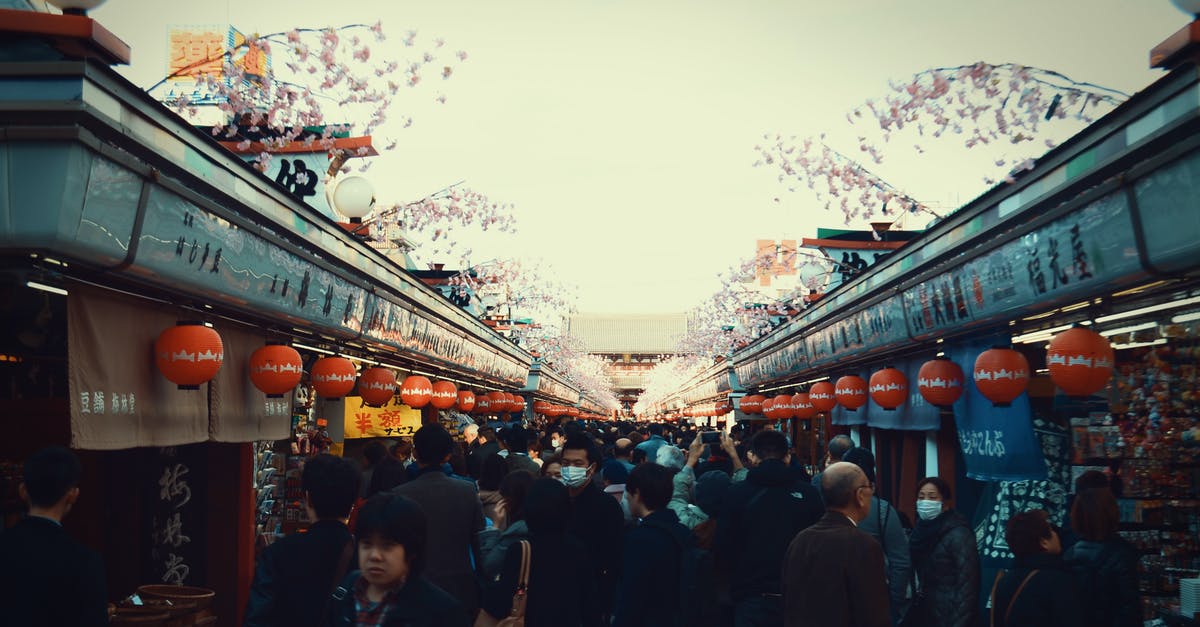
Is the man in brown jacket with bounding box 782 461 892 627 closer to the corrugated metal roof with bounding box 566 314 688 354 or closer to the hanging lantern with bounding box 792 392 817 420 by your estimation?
the hanging lantern with bounding box 792 392 817 420

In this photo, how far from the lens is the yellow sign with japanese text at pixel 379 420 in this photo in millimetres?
16922

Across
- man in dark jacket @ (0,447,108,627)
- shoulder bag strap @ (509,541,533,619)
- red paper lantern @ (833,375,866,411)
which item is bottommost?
shoulder bag strap @ (509,541,533,619)

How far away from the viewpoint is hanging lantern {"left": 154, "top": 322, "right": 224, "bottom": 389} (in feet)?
19.8

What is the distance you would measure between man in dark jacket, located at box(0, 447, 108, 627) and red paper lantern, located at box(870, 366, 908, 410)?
873 cm

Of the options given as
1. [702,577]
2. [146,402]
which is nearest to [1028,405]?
[702,577]

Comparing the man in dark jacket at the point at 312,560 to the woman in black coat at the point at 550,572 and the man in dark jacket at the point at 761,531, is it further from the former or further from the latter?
the man in dark jacket at the point at 761,531

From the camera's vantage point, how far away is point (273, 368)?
7.82 m

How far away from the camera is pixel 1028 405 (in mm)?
8875

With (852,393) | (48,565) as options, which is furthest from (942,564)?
(852,393)

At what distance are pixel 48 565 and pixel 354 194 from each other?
773 centimetres

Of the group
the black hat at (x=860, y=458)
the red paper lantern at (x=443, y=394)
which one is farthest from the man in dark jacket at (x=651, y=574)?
the red paper lantern at (x=443, y=394)

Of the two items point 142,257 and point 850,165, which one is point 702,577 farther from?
point 850,165

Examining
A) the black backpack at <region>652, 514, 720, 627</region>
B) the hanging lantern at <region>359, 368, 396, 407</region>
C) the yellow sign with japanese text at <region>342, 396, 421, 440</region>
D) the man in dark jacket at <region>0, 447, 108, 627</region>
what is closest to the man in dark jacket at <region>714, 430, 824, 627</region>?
the black backpack at <region>652, 514, 720, 627</region>

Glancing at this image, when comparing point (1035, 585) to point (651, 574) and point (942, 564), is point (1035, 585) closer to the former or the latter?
point (942, 564)
